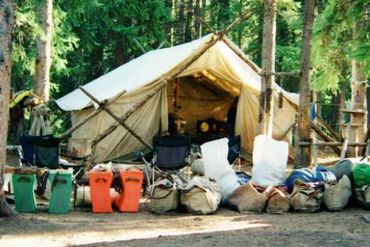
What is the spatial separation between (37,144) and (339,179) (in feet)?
14.3

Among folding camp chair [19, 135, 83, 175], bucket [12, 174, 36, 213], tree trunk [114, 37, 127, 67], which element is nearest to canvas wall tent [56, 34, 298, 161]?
folding camp chair [19, 135, 83, 175]

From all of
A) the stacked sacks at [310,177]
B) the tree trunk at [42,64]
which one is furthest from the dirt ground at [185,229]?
A: the tree trunk at [42,64]

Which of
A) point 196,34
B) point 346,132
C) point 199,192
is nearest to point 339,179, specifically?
point 199,192

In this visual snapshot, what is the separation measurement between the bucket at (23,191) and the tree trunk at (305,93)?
4662 mm

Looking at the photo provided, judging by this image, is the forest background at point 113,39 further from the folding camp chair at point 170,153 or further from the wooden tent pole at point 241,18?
the folding camp chair at point 170,153

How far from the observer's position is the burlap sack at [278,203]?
6.89 metres

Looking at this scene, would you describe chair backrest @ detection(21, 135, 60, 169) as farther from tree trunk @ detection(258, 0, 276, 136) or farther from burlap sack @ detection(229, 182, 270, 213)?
tree trunk @ detection(258, 0, 276, 136)

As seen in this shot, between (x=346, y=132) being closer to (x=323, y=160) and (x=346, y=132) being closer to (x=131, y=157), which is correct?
(x=323, y=160)

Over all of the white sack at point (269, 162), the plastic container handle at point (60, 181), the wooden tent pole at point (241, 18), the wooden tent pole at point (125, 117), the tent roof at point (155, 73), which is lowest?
the plastic container handle at point (60, 181)

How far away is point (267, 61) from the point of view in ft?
32.7

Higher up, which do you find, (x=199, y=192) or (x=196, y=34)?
(x=196, y=34)

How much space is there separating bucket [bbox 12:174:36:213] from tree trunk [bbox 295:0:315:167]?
184 inches

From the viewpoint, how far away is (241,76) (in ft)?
39.7

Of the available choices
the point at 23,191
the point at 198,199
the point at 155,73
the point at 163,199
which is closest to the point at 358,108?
the point at 155,73
